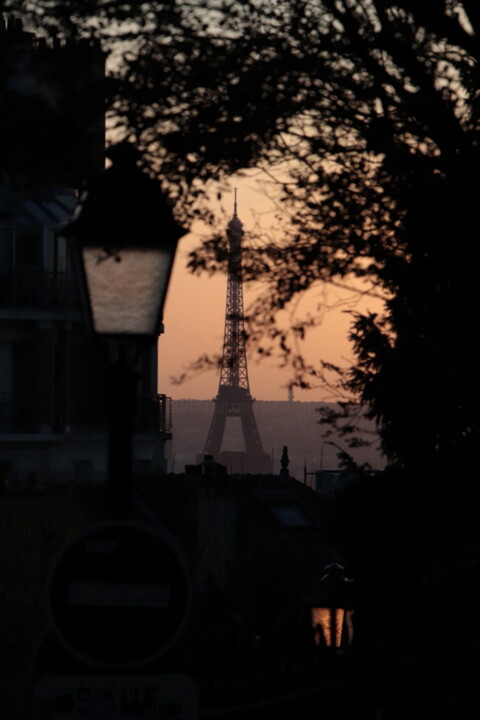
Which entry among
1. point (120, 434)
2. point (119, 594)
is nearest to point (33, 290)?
point (120, 434)

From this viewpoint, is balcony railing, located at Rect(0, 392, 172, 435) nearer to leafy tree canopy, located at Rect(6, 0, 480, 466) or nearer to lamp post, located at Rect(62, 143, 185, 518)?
leafy tree canopy, located at Rect(6, 0, 480, 466)

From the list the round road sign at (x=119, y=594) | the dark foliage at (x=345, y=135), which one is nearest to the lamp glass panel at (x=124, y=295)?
the round road sign at (x=119, y=594)

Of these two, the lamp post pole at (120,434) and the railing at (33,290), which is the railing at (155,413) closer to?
the railing at (33,290)

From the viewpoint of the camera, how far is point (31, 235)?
48531mm

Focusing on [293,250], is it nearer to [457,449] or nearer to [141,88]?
[141,88]

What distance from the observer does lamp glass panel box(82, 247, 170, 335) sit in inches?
300

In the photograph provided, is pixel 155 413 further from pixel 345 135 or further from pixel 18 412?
pixel 345 135

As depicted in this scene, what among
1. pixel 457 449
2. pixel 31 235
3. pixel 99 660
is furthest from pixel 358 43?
pixel 31 235

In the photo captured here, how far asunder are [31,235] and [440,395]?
37.6 metres

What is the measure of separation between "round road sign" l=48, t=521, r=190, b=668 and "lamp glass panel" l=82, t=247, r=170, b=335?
1276 mm

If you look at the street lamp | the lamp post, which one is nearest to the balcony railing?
the street lamp

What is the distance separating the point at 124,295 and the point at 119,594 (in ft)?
5.19

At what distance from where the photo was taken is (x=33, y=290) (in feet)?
161

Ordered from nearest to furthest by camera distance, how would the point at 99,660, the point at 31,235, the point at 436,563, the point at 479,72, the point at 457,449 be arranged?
the point at 99,660 < the point at 479,72 < the point at 436,563 < the point at 457,449 < the point at 31,235
